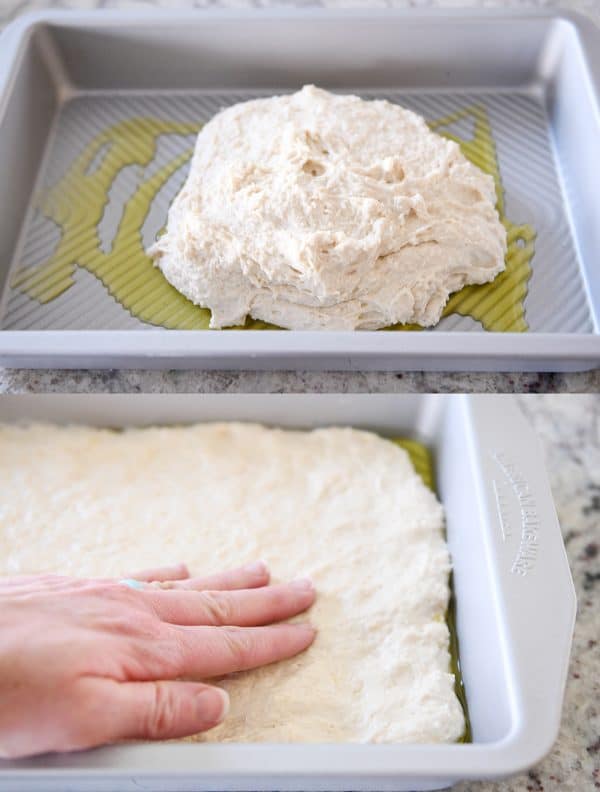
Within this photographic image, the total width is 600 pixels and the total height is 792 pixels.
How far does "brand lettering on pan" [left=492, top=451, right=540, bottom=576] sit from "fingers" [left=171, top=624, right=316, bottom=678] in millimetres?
261

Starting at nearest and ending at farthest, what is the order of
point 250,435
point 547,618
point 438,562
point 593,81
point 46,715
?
point 46,715
point 547,618
point 438,562
point 250,435
point 593,81

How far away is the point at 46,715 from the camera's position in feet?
2.38

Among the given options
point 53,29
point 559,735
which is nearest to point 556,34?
point 53,29

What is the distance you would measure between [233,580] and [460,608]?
0.29m

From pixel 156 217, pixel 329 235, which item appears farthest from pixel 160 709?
pixel 156 217

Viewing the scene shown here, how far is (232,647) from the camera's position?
0.88 metres

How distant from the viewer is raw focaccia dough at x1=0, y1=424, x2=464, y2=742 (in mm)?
918

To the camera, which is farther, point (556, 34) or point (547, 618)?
point (556, 34)

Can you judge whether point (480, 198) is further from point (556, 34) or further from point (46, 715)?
point (46, 715)

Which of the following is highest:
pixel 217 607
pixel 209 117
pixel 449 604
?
pixel 209 117

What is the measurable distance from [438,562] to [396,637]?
0.39 ft

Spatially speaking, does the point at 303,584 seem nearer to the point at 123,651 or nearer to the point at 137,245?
the point at 123,651

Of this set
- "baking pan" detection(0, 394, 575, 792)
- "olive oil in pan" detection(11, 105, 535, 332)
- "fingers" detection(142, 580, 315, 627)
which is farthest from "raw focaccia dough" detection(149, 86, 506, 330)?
"fingers" detection(142, 580, 315, 627)

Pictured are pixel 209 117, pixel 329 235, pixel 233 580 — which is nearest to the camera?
pixel 233 580
